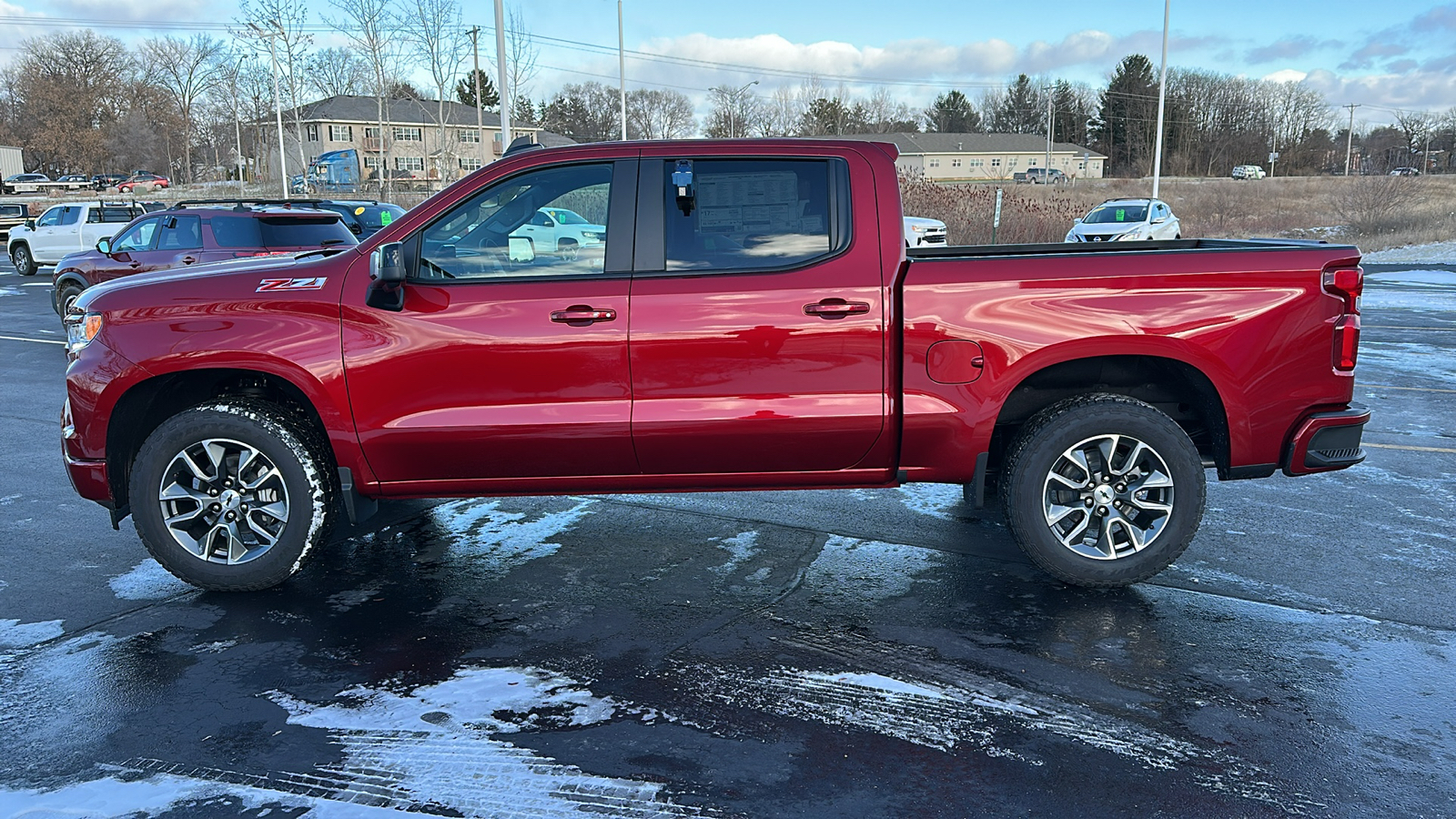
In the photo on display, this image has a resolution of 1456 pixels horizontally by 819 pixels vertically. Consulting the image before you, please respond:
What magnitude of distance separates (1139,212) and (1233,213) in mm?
25992

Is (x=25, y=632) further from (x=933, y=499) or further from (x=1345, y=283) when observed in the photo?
(x=1345, y=283)

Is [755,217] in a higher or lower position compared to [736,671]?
higher

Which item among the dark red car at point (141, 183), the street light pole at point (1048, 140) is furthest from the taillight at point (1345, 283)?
the street light pole at point (1048, 140)

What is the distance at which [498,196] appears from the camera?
182 inches

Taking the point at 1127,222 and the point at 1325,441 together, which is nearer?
the point at 1325,441

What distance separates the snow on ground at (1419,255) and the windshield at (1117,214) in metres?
5.91

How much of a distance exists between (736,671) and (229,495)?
2526 mm

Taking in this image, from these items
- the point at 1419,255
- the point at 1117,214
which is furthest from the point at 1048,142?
the point at 1117,214

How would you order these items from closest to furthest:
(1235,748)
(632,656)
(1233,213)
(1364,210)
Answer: (1235,748) < (632,656) < (1364,210) < (1233,213)

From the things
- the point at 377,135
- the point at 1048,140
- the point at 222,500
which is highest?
the point at 1048,140

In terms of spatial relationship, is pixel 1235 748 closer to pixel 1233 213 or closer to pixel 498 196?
pixel 498 196

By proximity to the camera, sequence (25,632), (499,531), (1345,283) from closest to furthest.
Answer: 1. (25,632)
2. (1345,283)
3. (499,531)

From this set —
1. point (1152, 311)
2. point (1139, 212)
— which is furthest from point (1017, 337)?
point (1139, 212)

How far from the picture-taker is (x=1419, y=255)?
1072 inches
